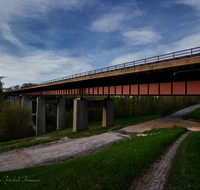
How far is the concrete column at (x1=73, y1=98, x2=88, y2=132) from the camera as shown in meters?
24.9

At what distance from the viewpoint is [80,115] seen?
83.5 ft

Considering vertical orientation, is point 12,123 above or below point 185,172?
below

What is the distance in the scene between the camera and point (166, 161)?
7.72 metres

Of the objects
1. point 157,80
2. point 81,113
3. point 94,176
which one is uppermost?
point 157,80

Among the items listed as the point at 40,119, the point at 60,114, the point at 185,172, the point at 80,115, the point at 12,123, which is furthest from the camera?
the point at 60,114

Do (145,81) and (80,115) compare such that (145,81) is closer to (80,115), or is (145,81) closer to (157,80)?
(157,80)

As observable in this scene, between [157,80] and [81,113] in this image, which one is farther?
[81,113]

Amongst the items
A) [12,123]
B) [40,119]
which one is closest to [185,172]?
[12,123]

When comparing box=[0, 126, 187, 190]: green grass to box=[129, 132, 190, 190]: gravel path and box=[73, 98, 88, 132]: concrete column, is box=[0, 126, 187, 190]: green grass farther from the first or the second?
box=[73, 98, 88, 132]: concrete column

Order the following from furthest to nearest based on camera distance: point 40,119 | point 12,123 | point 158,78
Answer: point 40,119 → point 12,123 → point 158,78

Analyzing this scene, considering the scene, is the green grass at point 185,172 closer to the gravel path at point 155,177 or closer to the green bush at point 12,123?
the gravel path at point 155,177

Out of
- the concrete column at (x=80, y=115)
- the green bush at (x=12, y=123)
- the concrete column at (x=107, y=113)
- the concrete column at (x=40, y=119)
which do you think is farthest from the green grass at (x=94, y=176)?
the concrete column at (x=40, y=119)

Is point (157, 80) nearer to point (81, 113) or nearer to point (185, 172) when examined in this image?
point (185, 172)

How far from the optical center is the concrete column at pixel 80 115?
81.6ft
